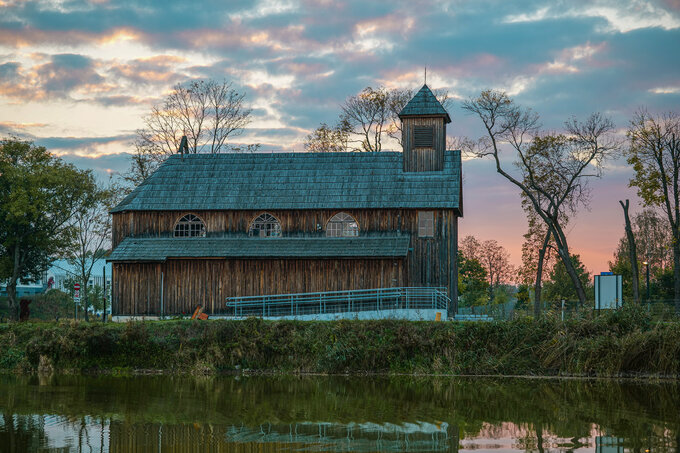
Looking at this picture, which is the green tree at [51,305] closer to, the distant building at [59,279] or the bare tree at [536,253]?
the distant building at [59,279]

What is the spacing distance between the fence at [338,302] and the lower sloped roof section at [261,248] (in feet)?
5.79

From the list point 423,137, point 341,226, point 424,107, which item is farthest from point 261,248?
point 424,107

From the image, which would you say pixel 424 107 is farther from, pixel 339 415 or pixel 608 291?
pixel 339 415

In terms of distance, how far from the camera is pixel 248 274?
3650 cm

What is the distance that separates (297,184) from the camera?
38281mm

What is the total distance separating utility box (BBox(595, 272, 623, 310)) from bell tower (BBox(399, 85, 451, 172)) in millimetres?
11661

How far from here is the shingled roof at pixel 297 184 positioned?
37.1m

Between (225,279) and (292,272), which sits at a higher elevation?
(292,272)

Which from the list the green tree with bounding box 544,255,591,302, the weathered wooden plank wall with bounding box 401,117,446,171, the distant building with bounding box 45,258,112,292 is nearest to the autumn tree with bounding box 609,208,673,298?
the green tree with bounding box 544,255,591,302

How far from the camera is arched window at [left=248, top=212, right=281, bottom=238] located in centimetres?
3766

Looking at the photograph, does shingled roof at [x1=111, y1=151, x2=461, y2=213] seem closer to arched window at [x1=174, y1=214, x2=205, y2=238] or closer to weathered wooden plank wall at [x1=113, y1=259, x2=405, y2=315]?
arched window at [x1=174, y1=214, x2=205, y2=238]

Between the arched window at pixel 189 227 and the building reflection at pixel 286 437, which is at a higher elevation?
the arched window at pixel 189 227

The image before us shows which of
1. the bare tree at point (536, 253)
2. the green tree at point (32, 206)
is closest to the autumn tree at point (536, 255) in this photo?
the bare tree at point (536, 253)

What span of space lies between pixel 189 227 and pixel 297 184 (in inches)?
216
